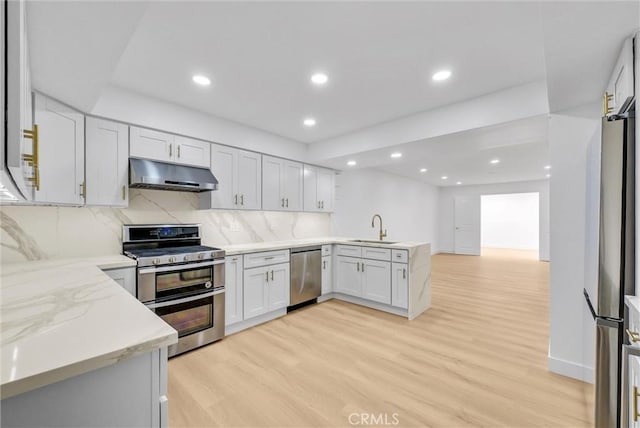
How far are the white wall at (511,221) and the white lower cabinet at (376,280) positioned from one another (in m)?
8.30

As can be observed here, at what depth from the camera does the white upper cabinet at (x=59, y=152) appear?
2049mm

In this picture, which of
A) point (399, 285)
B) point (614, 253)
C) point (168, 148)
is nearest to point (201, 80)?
point (168, 148)

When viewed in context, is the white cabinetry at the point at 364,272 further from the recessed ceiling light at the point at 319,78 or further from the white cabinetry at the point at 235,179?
the recessed ceiling light at the point at 319,78

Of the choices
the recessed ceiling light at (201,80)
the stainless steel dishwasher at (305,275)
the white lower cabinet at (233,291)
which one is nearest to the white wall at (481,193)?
the stainless steel dishwasher at (305,275)

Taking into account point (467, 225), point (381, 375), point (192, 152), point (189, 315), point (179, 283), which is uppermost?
point (192, 152)

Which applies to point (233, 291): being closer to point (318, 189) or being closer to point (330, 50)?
point (318, 189)

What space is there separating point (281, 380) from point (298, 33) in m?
2.59

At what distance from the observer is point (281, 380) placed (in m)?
2.19

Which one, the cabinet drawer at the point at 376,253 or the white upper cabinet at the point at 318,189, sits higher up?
the white upper cabinet at the point at 318,189

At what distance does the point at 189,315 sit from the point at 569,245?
3.43 m

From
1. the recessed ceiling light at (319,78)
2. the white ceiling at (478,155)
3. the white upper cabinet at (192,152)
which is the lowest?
the white upper cabinet at (192,152)

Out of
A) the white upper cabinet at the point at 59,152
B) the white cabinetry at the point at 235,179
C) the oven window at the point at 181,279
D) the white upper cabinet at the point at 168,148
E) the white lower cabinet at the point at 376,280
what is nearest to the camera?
the white upper cabinet at the point at 59,152

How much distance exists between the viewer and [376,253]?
386 cm

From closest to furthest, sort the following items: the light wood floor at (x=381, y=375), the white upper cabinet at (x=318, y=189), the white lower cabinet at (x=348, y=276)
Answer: the light wood floor at (x=381, y=375) → the white lower cabinet at (x=348, y=276) → the white upper cabinet at (x=318, y=189)
